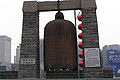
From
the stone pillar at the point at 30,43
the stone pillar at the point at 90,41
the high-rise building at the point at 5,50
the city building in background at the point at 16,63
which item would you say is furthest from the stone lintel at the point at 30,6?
the high-rise building at the point at 5,50

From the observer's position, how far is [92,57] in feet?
50.1

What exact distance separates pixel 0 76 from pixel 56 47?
4683 millimetres

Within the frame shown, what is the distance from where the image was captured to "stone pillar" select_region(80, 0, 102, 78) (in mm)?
15148

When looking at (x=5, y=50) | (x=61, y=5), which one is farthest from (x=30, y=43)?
(x=5, y=50)

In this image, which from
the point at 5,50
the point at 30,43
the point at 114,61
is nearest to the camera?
the point at 30,43

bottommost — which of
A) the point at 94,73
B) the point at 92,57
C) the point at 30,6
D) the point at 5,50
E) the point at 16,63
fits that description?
the point at 16,63

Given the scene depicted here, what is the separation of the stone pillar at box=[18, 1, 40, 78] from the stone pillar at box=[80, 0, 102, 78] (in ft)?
11.0

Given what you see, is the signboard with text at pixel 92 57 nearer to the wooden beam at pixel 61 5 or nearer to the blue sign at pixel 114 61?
the wooden beam at pixel 61 5

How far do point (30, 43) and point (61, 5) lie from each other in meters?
3.58

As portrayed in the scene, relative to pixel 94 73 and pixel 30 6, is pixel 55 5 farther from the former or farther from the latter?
pixel 94 73

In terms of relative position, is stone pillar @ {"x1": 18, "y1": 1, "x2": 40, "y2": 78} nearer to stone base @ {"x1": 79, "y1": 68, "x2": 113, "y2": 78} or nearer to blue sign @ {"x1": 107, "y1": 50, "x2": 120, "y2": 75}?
stone base @ {"x1": 79, "y1": 68, "x2": 113, "y2": 78}

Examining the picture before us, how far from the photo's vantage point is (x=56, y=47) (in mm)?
14305

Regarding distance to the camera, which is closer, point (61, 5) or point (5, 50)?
point (61, 5)

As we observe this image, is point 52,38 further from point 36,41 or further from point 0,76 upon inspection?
point 0,76
